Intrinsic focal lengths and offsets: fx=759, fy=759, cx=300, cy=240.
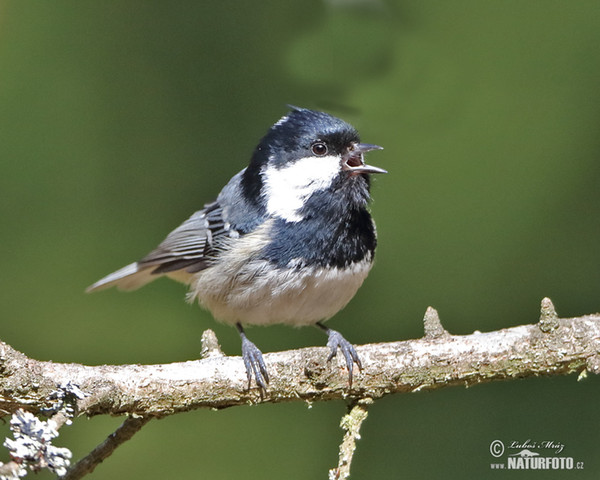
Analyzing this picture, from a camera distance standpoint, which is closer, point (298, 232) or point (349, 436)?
point (349, 436)

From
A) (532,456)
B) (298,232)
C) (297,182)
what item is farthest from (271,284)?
(532,456)

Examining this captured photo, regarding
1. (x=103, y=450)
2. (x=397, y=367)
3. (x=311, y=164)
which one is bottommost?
(x=103, y=450)

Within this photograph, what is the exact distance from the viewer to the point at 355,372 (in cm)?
214

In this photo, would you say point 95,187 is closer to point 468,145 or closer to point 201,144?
point 201,144

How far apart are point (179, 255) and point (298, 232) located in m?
0.61

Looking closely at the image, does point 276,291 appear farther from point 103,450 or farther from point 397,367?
point 103,450

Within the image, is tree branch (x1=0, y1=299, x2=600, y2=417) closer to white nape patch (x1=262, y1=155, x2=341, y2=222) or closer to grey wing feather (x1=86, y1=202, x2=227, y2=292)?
white nape patch (x1=262, y1=155, x2=341, y2=222)

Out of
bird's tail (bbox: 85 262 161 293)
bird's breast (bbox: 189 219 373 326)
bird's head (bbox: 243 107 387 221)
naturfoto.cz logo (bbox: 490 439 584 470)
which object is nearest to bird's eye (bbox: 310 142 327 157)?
bird's head (bbox: 243 107 387 221)

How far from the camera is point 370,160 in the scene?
9.57 ft

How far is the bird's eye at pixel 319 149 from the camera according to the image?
102 inches

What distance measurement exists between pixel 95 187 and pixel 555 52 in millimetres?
1874

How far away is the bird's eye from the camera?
2.58 meters

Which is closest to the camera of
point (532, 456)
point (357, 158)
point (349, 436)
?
point (349, 436)

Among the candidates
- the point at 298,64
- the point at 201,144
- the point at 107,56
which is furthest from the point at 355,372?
the point at 107,56
